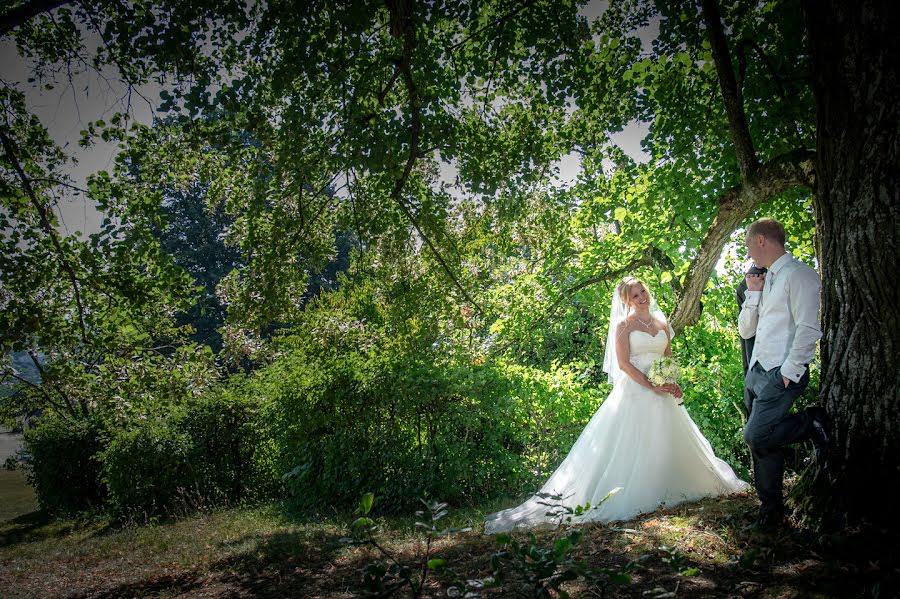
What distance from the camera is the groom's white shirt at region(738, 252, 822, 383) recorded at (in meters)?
3.60

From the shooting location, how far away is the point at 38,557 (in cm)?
852

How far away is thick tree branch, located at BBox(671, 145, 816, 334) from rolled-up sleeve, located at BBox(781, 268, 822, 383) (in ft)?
3.41

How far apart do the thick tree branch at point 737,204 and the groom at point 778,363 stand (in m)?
0.92

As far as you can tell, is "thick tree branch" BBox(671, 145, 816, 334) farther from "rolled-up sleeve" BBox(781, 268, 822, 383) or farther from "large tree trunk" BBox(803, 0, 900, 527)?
"rolled-up sleeve" BBox(781, 268, 822, 383)

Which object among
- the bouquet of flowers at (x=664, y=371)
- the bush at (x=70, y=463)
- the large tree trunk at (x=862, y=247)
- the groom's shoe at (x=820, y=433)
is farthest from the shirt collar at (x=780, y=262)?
the bush at (x=70, y=463)

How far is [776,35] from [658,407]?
432 centimetres

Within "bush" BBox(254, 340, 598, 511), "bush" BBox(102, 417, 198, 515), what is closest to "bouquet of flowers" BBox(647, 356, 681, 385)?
"bush" BBox(254, 340, 598, 511)

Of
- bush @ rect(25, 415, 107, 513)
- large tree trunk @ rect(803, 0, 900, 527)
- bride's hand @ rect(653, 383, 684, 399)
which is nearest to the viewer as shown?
large tree trunk @ rect(803, 0, 900, 527)

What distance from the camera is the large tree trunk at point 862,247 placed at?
3303mm

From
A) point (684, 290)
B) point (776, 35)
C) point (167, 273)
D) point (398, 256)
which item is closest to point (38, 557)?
point (167, 273)

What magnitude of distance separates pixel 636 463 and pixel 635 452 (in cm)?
12

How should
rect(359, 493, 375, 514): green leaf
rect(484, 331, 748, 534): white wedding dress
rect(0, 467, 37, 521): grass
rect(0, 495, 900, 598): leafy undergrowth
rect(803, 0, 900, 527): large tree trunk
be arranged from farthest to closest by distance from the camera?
1. rect(0, 467, 37, 521): grass
2. rect(484, 331, 748, 534): white wedding dress
3. rect(803, 0, 900, 527): large tree trunk
4. rect(0, 495, 900, 598): leafy undergrowth
5. rect(359, 493, 375, 514): green leaf

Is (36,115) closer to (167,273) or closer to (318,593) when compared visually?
(167,273)

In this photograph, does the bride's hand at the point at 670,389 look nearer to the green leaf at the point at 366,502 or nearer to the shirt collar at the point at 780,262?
the shirt collar at the point at 780,262
